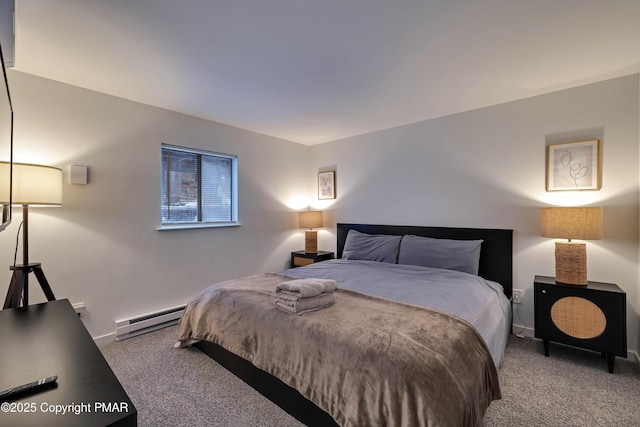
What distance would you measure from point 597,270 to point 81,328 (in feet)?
12.5

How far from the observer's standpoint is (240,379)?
216 cm

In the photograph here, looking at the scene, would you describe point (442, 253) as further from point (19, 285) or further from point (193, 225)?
point (19, 285)

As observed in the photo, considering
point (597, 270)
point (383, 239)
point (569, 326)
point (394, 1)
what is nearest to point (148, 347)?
point (383, 239)

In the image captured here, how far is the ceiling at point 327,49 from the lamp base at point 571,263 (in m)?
1.48

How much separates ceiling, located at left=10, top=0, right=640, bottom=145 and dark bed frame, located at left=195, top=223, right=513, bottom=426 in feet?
4.74

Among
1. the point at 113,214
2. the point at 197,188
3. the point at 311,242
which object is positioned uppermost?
the point at 197,188

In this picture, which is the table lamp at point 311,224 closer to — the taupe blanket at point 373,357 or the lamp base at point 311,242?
the lamp base at point 311,242

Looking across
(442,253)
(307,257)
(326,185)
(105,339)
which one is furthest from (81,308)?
(442,253)

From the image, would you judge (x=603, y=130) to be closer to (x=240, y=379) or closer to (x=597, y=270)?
(x=597, y=270)

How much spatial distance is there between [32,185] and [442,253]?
3.59 m

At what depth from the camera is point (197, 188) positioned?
3.64 meters

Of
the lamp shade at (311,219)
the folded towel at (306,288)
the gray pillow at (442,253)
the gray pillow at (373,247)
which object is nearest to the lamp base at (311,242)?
the lamp shade at (311,219)

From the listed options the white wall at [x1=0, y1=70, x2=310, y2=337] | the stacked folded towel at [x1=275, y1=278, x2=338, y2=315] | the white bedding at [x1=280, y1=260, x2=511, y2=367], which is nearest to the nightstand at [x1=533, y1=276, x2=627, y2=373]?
the white bedding at [x1=280, y1=260, x2=511, y2=367]

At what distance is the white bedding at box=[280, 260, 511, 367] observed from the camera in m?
Result: 1.99
